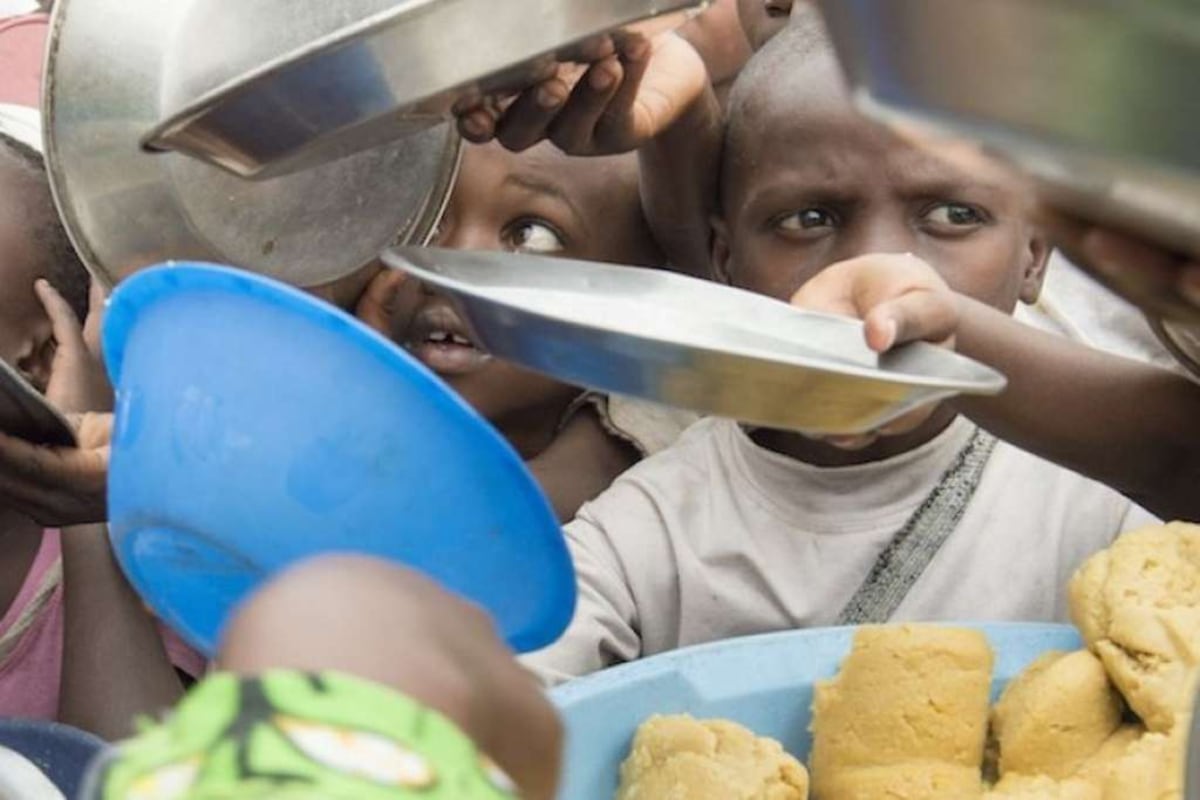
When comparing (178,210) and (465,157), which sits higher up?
(178,210)

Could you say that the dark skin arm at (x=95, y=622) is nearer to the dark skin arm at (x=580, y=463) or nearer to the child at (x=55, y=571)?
the child at (x=55, y=571)

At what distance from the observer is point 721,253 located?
4.73 feet

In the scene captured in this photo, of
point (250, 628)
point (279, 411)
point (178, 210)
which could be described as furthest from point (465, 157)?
point (250, 628)

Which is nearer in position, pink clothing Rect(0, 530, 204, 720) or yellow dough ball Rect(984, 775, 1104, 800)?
yellow dough ball Rect(984, 775, 1104, 800)

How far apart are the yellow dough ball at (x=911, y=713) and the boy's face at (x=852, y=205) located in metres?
0.36

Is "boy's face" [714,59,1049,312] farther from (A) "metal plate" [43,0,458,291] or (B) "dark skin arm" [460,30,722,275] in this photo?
(A) "metal plate" [43,0,458,291]

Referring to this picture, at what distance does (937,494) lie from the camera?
127cm

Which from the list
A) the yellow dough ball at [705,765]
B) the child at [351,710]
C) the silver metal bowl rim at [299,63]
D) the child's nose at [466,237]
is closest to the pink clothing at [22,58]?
the child's nose at [466,237]

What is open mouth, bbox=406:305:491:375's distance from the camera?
147 centimetres

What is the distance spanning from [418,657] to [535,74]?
535 mm

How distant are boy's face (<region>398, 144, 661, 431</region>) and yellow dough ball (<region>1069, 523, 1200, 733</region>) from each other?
1.93 ft

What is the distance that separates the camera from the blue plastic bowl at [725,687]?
3.25 ft

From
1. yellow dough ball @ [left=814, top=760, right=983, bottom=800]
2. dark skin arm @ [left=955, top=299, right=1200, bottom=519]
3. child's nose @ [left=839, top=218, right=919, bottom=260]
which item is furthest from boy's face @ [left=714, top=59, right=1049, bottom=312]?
yellow dough ball @ [left=814, top=760, right=983, bottom=800]

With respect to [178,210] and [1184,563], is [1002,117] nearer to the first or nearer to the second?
[1184,563]
